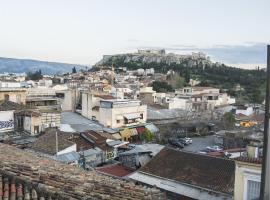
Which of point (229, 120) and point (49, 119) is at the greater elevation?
point (49, 119)

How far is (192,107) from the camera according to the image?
54469mm

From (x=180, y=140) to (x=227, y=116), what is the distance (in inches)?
475

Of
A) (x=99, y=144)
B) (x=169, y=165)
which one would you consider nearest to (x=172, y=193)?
(x=169, y=165)

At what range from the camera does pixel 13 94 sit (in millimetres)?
35031

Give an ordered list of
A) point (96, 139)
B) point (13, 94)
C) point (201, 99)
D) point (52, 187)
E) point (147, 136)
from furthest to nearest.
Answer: point (201, 99) < point (147, 136) < point (13, 94) < point (96, 139) < point (52, 187)

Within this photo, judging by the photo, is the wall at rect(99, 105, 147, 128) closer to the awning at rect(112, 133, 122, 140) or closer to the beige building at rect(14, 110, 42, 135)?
the awning at rect(112, 133, 122, 140)

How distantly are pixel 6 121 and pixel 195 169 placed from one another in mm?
16252

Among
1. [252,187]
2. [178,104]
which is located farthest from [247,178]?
[178,104]

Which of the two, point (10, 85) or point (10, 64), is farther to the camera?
point (10, 64)

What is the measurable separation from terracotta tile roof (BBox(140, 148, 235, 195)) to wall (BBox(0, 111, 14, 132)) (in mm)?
13802

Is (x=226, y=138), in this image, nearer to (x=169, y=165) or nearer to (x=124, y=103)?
(x=124, y=103)

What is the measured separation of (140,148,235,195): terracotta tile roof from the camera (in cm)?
1513

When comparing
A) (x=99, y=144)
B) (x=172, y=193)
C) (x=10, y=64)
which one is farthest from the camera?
(x=10, y=64)

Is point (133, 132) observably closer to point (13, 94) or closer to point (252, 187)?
point (13, 94)
